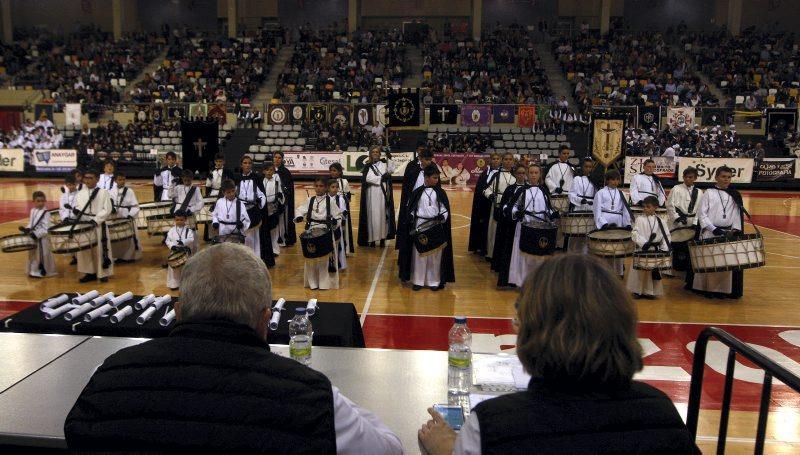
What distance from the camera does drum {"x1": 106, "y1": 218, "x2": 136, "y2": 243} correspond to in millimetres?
10617

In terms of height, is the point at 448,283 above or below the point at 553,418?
below

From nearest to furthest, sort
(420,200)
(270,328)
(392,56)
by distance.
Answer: (270,328) < (420,200) < (392,56)

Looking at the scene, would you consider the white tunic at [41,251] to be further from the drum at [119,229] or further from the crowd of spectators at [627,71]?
the crowd of spectators at [627,71]

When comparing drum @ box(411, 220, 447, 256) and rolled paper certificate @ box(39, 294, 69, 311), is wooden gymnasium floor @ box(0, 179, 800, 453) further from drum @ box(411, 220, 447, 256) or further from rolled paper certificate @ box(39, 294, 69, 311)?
rolled paper certificate @ box(39, 294, 69, 311)

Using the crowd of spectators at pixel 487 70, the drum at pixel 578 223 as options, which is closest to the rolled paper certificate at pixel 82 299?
the drum at pixel 578 223

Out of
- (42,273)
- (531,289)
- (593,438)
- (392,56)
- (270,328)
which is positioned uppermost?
(392,56)

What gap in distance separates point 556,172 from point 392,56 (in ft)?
80.9

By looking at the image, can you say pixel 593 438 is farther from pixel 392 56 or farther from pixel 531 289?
pixel 392 56

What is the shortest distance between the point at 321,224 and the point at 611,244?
4.54 metres

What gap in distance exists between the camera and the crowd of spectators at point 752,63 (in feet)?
99.9

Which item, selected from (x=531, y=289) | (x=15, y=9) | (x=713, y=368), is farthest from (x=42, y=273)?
(x=15, y=9)

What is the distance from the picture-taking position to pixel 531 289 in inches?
77.6

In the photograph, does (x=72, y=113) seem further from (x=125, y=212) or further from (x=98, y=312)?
(x=98, y=312)

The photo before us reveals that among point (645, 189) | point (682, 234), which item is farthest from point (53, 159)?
point (682, 234)
